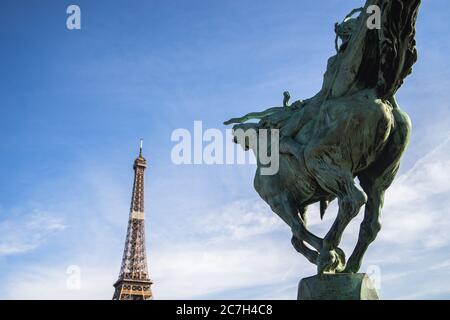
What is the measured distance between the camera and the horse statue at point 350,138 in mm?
6387

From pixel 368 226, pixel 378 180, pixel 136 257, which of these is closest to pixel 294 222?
pixel 368 226

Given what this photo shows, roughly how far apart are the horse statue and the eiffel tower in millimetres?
51832

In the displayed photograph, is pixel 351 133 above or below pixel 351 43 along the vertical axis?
below

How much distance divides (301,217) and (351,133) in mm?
1598

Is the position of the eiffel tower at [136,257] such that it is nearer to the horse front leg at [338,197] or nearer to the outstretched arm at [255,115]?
the outstretched arm at [255,115]

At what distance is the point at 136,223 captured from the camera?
61.1 m

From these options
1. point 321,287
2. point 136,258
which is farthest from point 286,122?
point 136,258

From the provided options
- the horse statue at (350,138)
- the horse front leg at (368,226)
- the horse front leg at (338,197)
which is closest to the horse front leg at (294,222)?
the horse statue at (350,138)

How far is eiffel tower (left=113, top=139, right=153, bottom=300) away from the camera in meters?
56.8

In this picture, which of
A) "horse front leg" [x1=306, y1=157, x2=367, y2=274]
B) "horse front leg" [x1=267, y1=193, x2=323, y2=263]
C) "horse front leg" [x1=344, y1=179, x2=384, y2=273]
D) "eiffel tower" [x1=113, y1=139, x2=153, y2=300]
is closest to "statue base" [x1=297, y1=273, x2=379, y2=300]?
"horse front leg" [x1=306, y1=157, x2=367, y2=274]

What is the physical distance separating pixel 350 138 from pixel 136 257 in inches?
2212

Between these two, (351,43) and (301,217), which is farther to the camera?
(301,217)

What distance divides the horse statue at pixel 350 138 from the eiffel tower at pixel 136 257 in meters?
51.8
